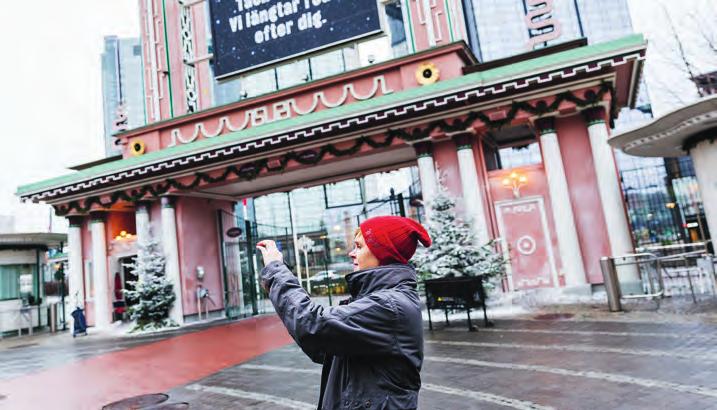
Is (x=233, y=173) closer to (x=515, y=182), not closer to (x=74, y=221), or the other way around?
(x=74, y=221)

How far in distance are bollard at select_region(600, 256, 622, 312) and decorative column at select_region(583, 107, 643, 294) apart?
5.94 ft

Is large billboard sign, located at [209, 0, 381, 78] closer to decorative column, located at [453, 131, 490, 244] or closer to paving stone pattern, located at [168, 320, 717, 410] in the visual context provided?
decorative column, located at [453, 131, 490, 244]

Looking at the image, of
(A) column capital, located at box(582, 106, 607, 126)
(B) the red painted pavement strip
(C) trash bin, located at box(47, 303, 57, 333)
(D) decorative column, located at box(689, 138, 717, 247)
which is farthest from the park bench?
(C) trash bin, located at box(47, 303, 57, 333)

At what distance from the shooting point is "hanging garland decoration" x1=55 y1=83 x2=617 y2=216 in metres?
11.4

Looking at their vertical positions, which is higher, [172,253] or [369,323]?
[172,253]

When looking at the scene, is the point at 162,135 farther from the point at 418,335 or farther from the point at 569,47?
the point at 418,335

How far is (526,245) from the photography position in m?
12.0

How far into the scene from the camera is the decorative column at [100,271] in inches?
624

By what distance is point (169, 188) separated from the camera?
50.1 ft

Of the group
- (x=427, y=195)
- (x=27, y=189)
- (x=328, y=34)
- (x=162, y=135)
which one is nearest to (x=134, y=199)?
(x=162, y=135)

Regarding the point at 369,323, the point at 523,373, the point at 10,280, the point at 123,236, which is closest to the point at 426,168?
the point at 523,373

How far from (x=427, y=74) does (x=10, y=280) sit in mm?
18864

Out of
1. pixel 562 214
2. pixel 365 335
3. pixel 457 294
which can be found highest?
pixel 562 214

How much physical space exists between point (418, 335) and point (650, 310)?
8787 mm
